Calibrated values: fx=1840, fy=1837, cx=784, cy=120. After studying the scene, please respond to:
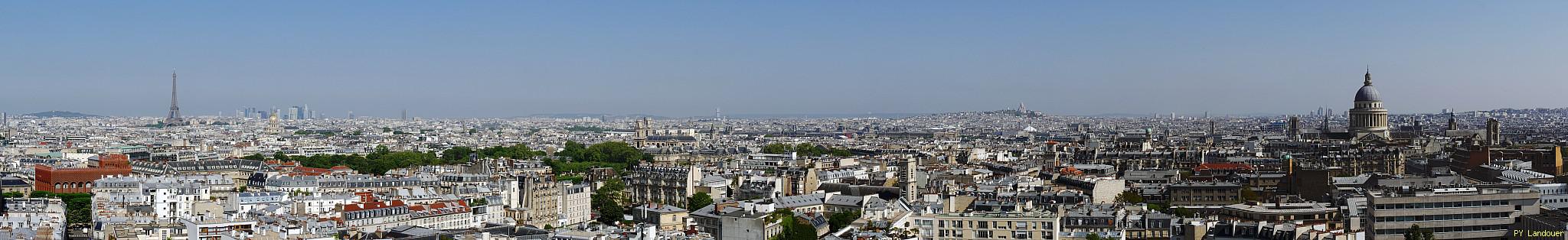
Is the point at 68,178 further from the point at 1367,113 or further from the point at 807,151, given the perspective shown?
the point at 1367,113

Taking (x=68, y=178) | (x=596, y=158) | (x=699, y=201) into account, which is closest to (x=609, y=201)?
(x=699, y=201)

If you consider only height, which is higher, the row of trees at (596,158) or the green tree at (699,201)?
the row of trees at (596,158)

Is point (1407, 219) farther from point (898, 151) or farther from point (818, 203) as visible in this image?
point (898, 151)

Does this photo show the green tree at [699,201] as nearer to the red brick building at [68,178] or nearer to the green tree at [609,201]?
the green tree at [609,201]

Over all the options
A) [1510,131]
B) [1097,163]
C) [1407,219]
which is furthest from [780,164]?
[1510,131]

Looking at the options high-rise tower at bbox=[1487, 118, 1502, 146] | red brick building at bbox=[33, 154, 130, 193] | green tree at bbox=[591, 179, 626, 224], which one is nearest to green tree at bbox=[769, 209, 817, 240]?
green tree at bbox=[591, 179, 626, 224]

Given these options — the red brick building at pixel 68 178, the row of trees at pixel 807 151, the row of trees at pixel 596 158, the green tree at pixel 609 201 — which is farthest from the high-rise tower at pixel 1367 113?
the red brick building at pixel 68 178
